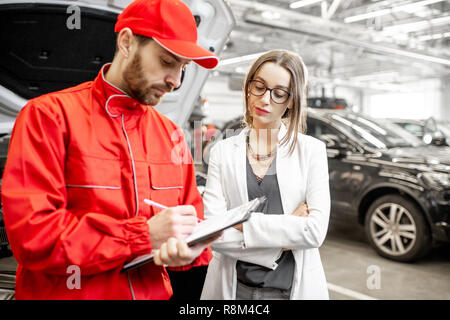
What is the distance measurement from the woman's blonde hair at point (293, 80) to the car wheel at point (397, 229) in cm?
278

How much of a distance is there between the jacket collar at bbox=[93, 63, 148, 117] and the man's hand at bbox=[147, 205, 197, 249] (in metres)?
0.29

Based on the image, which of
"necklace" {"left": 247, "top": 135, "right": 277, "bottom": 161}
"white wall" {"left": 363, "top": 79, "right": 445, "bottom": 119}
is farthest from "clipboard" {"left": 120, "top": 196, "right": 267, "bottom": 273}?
"white wall" {"left": 363, "top": 79, "right": 445, "bottom": 119}

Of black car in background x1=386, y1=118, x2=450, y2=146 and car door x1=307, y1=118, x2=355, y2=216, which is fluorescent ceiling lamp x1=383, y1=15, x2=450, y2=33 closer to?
black car in background x1=386, y1=118, x2=450, y2=146

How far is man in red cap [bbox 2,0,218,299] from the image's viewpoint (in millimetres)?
811

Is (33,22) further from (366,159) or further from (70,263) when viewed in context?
(366,159)

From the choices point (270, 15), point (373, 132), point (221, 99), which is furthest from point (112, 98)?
point (221, 99)

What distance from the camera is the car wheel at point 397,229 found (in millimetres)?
3607

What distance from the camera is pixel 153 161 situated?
1015 millimetres

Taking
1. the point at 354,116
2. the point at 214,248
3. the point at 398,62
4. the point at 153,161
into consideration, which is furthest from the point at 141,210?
the point at 398,62

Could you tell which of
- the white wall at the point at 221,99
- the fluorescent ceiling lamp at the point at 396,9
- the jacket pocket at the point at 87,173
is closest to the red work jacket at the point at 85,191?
the jacket pocket at the point at 87,173

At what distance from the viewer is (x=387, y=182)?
3.85 metres

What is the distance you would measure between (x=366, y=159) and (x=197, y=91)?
2646 millimetres

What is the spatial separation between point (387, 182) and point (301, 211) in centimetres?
289

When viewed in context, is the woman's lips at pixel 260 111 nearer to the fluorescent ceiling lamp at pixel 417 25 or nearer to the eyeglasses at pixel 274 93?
the eyeglasses at pixel 274 93
